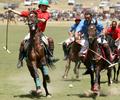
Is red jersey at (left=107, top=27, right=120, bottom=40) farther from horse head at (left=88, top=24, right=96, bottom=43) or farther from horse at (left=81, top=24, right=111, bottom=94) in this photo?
→ horse head at (left=88, top=24, right=96, bottom=43)

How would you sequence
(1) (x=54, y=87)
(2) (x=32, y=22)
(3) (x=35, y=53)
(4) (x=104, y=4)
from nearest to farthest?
1. (2) (x=32, y=22)
2. (3) (x=35, y=53)
3. (1) (x=54, y=87)
4. (4) (x=104, y=4)

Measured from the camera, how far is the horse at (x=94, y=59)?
51.7 feet

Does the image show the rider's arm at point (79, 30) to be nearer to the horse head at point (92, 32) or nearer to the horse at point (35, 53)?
the horse head at point (92, 32)

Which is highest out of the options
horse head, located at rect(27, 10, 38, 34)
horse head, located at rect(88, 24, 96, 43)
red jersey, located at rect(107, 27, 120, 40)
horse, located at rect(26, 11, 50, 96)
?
horse head, located at rect(27, 10, 38, 34)

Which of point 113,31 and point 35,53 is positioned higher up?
point 35,53

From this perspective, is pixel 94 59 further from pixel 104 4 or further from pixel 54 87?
pixel 104 4

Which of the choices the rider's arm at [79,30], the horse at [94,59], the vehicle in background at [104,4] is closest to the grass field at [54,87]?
the horse at [94,59]

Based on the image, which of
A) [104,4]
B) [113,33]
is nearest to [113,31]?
[113,33]

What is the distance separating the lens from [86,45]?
16.2m

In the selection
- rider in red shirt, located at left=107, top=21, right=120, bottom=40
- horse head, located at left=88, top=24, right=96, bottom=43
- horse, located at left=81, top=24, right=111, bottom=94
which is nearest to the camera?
horse head, located at left=88, top=24, right=96, bottom=43

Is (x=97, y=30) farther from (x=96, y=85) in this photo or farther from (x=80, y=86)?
(x=80, y=86)

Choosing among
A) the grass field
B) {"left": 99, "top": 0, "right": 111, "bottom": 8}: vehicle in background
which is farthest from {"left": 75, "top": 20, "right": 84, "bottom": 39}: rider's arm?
{"left": 99, "top": 0, "right": 111, "bottom": 8}: vehicle in background

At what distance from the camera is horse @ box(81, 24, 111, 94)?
15.7m

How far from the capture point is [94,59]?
638 inches
